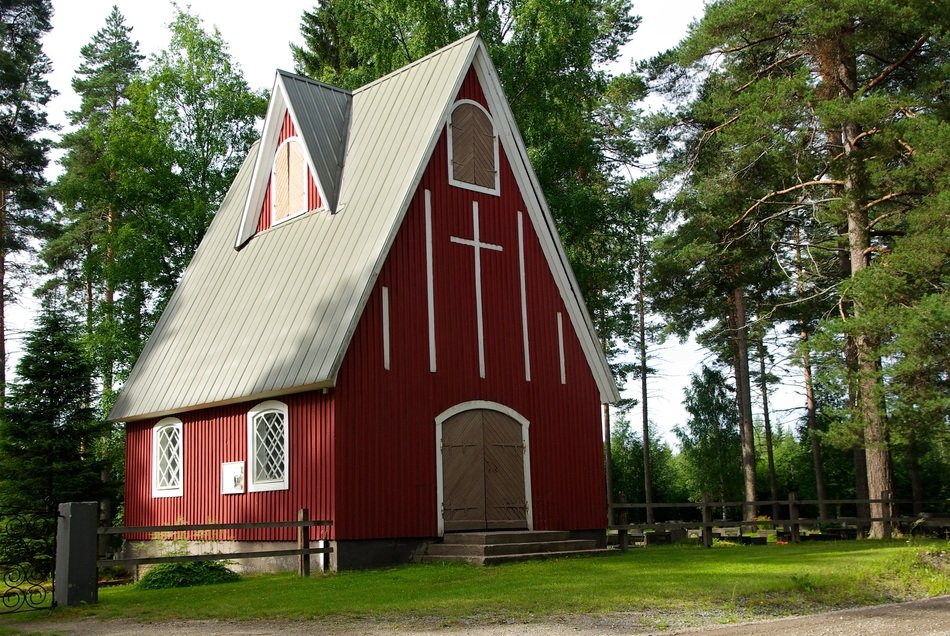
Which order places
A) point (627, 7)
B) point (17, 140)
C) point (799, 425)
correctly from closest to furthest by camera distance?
point (17, 140), point (627, 7), point (799, 425)

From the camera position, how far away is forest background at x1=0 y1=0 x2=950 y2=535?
67.0 ft

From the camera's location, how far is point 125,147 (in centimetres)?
2925

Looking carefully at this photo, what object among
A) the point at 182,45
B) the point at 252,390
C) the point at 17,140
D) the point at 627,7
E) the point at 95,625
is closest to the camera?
the point at 95,625

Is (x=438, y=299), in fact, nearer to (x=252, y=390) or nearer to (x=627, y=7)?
(x=252, y=390)

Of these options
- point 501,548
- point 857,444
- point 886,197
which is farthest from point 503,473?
point 886,197

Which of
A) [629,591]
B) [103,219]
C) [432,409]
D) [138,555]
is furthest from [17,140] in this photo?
[629,591]

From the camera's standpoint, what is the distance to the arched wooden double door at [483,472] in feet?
57.4

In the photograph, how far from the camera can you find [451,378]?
17.8 meters

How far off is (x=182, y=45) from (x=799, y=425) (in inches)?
1080

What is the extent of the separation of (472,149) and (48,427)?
440 inches

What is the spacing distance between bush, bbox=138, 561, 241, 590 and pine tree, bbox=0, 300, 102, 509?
628cm

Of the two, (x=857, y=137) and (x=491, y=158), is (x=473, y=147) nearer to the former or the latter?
(x=491, y=158)

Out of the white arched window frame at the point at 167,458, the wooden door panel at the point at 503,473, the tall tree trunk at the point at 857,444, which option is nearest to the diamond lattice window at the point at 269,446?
the white arched window frame at the point at 167,458

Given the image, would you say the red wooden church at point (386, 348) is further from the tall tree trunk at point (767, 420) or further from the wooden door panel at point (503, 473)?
the tall tree trunk at point (767, 420)
